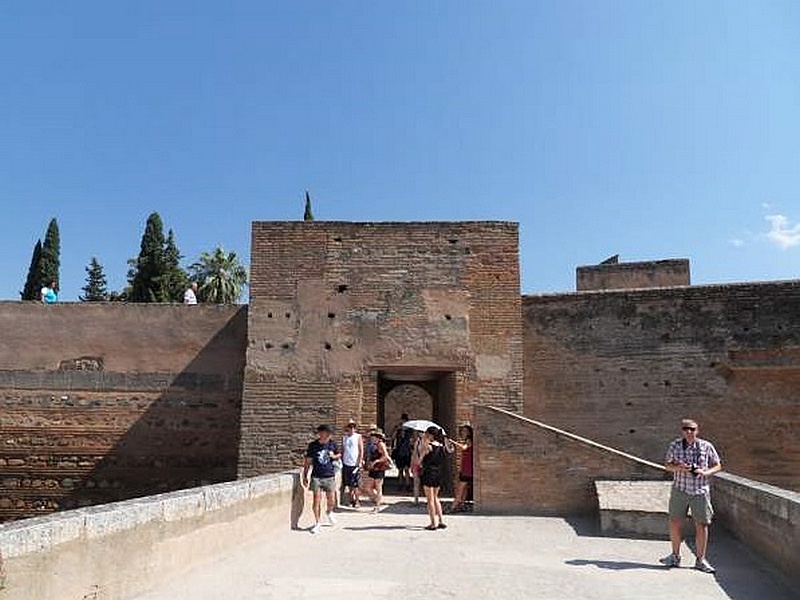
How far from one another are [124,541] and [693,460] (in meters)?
4.80

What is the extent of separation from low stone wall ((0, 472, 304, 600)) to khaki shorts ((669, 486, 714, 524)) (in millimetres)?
4053

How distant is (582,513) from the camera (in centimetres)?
981

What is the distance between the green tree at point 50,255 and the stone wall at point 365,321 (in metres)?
28.9

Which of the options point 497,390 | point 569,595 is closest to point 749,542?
point 569,595

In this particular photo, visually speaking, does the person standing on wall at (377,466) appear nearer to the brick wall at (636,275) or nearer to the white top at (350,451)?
the white top at (350,451)

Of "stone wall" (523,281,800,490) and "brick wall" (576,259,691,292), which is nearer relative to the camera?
"stone wall" (523,281,800,490)

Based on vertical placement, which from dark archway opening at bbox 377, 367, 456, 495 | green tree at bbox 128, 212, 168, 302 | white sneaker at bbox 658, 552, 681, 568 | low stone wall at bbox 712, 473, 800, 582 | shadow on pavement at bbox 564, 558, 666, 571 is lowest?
shadow on pavement at bbox 564, 558, 666, 571

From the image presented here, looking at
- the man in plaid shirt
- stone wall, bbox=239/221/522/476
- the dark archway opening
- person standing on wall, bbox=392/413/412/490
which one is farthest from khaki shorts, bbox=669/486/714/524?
person standing on wall, bbox=392/413/412/490

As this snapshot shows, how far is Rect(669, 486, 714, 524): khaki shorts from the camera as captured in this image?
636 cm

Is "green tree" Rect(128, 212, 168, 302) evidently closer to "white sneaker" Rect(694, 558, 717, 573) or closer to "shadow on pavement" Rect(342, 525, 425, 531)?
"shadow on pavement" Rect(342, 525, 425, 531)

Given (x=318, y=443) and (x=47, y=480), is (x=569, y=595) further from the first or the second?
(x=47, y=480)

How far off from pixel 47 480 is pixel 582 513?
9734 mm

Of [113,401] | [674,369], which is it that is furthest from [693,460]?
[113,401]

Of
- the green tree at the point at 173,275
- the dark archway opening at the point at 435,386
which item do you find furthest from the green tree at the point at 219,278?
the dark archway opening at the point at 435,386
